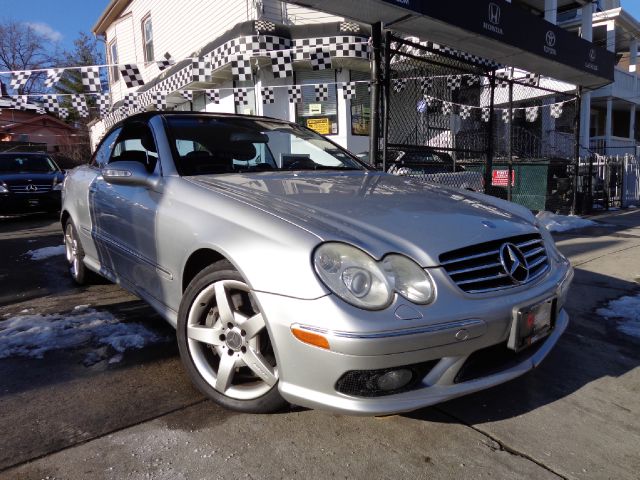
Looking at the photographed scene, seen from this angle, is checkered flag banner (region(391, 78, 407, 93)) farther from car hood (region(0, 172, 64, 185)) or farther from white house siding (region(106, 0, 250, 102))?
car hood (region(0, 172, 64, 185))

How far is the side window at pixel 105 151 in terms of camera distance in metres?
4.02

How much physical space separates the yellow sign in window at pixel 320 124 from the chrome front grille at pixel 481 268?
30.9ft

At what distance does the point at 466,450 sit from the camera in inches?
78.9

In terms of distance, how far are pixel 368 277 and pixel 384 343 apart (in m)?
0.26

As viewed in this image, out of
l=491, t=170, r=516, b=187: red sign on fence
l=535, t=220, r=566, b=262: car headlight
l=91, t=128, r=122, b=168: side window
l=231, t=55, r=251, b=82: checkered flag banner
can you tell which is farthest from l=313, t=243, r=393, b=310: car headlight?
l=231, t=55, r=251, b=82: checkered flag banner

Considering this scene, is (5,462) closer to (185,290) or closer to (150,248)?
(185,290)

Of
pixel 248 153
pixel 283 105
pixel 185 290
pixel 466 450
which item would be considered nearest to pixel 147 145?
pixel 248 153

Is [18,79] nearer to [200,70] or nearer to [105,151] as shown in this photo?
[200,70]

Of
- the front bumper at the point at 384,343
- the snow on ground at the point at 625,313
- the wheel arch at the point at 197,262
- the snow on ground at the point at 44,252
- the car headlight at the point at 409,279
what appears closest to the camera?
the front bumper at the point at 384,343

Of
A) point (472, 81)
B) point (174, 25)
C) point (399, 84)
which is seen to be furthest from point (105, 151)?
point (174, 25)

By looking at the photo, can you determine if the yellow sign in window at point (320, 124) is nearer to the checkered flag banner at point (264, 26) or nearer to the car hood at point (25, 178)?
the checkered flag banner at point (264, 26)

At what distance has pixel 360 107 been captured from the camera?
1143cm

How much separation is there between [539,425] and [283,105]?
404 inches

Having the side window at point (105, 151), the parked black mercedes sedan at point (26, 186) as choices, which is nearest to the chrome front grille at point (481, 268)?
the side window at point (105, 151)
